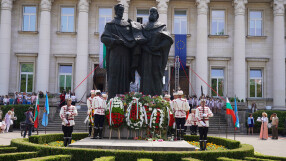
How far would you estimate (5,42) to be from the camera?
3566cm

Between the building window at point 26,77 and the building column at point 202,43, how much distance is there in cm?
1845

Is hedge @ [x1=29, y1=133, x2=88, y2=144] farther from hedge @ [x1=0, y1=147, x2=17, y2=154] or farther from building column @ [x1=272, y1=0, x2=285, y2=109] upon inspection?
building column @ [x1=272, y1=0, x2=285, y2=109]

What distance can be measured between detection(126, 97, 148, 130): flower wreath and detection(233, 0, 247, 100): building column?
83.8 feet

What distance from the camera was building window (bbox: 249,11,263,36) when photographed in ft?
123

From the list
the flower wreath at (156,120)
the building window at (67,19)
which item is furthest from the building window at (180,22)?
the flower wreath at (156,120)

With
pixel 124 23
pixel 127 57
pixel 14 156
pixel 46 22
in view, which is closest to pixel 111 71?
pixel 127 57

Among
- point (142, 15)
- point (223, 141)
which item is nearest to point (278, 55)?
point (142, 15)

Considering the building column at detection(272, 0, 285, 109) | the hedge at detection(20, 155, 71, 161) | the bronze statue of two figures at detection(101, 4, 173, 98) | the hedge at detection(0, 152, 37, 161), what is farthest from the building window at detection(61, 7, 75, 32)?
the hedge at detection(20, 155, 71, 161)

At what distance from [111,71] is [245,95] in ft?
88.8

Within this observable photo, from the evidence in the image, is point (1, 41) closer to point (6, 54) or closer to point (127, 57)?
point (6, 54)

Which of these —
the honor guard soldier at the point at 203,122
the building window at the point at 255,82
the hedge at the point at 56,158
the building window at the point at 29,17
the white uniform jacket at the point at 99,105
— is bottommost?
the hedge at the point at 56,158

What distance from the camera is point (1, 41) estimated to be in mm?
35594

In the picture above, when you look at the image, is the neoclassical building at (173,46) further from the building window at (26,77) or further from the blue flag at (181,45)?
the blue flag at (181,45)

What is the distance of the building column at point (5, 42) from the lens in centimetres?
3534
